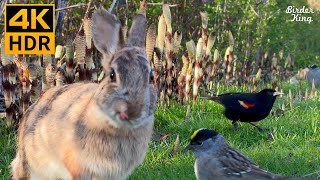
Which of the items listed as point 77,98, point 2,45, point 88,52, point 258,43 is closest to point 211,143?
point 77,98

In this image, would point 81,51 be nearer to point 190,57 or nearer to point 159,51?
point 159,51

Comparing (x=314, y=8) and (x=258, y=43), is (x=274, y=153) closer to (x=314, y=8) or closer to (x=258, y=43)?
(x=258, y=43)

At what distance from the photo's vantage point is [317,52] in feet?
72.6

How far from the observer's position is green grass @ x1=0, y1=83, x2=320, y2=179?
5.64m

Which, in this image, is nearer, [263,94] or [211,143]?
[211,143]

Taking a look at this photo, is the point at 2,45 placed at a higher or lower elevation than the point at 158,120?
higher

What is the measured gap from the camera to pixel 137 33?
14.2ft

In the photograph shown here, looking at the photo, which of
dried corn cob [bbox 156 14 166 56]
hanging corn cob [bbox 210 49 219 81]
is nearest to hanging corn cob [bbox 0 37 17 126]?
dried corn cob [bbox 156 14 166 56]

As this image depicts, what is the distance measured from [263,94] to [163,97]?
1.41m

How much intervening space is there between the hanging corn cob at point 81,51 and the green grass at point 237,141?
1058 mm

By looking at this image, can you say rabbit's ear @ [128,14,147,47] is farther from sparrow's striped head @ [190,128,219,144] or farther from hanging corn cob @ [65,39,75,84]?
hanging corn cob @ [65,39,75,84]

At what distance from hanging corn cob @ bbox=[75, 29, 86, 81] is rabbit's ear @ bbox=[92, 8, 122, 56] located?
1.85 m

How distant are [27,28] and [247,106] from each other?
9.47 feet

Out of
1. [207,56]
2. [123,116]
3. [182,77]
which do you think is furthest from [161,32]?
[123,116]
